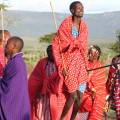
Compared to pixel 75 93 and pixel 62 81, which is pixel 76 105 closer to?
pixel 75 93

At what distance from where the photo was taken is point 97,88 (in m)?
11.0

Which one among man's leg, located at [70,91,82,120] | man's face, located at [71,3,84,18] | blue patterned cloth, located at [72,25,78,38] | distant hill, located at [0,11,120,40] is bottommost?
distant hill, located at [0,11,120,40]

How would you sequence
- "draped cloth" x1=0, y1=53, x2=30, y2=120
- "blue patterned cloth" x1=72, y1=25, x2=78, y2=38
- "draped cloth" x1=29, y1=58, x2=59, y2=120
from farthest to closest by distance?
"draped cloth" x1=29, y1=58, x2=59, y2=120 < "blue patterned cloth" x1=72, y1=25, x2=78, y2=38 < "draped cloth" x1=0, y1=53, x2=30, y2=120

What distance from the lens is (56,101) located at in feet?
32.8

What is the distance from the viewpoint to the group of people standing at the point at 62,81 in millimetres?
8711

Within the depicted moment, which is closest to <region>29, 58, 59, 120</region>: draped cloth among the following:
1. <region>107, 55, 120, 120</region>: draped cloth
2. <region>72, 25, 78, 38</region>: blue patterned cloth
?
<region>72, 25, 78, 38</region>: blue patterned cloth

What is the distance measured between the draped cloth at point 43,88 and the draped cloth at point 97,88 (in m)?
0.94

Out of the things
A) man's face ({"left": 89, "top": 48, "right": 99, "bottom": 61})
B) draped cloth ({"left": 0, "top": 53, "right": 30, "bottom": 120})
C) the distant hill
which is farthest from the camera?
the distant hill

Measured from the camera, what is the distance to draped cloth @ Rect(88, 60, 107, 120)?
10.9m

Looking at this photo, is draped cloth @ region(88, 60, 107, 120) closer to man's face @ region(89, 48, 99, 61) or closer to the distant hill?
man's face @ region(89, 48, 99, 61)

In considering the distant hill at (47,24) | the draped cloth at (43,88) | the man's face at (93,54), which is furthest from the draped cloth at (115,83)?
the distant hill at (47,24)

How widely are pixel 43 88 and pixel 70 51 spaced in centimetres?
99

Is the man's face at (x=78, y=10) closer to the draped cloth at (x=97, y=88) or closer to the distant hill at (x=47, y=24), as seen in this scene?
the draped cloth at (x=97, y=88)

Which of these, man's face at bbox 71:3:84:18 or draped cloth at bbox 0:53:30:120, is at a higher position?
man's face at bbox 71:3:84:18
